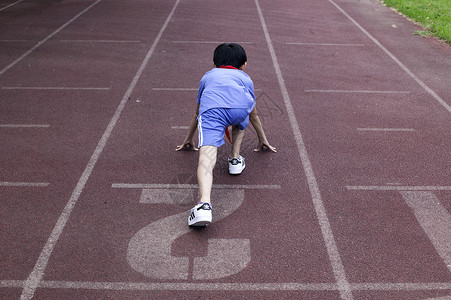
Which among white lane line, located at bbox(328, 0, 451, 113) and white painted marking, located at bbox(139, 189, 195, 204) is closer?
white painted marking, located at bbox(139, 189, 195, 204)

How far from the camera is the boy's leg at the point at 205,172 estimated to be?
4258 millimetres

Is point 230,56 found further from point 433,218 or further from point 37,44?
point 37,44

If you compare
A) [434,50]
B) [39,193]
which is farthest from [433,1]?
[39,193]

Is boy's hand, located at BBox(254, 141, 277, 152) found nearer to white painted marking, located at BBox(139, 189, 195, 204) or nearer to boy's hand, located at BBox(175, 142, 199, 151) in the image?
boy's hand, located at BBox(175, 142, 199, 151)

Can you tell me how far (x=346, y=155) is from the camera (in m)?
5.77

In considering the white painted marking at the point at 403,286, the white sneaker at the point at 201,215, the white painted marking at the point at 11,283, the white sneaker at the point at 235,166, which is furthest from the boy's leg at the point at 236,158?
the white painted marking at the point at 11,283

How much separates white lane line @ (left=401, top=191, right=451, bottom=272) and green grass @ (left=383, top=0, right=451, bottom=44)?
25.4ft

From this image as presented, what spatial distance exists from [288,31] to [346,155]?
7015 mm

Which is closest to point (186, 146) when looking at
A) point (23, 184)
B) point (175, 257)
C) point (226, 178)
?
point (226, 178)

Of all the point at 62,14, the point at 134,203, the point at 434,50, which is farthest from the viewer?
the point at 62,14

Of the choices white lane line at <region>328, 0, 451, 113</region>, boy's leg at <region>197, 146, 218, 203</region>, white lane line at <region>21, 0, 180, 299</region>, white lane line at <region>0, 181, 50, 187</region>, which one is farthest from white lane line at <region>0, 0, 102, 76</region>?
white lane line at <region>328, 0, 451, 113</region>

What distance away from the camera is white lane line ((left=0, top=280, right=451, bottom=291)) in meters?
3.60

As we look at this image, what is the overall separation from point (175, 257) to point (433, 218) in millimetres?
2641

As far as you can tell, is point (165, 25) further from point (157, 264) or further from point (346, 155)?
point (157, 264)
